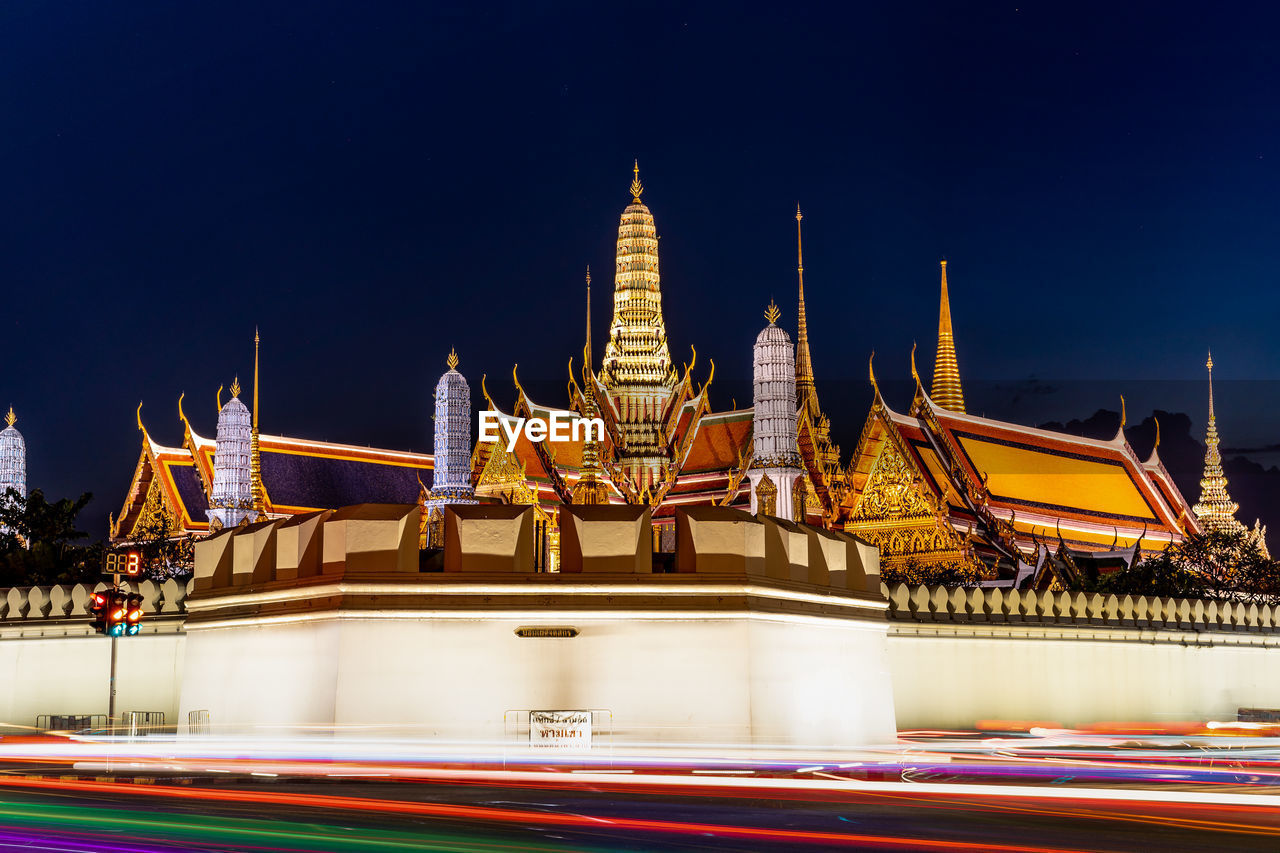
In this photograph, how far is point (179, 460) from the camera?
85.9 metres

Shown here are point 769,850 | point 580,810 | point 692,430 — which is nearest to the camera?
point 769,850


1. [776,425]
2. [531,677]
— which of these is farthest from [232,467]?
[531,677]

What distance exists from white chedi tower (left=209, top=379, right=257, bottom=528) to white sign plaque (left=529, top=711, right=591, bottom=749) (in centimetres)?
5983

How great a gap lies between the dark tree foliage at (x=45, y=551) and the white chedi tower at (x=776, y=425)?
83.6 ft

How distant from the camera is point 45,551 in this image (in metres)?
47.2

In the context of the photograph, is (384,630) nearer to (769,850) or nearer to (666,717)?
(666,717)

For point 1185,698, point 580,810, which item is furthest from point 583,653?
point 1185,698

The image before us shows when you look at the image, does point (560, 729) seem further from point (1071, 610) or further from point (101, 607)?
point (1071, 610)

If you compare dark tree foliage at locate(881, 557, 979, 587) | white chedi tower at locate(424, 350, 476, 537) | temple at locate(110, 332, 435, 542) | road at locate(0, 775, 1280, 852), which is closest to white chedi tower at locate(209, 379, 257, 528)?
temple at locate(110, 332, 435, 542)

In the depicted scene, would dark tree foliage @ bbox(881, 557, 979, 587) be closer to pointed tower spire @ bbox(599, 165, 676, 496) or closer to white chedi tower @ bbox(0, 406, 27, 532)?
pointed tower spire @ bbox(599, 165, 676, 496)

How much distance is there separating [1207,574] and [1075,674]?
90.1 ft

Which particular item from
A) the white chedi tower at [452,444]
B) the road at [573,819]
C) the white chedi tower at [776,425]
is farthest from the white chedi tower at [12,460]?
the road at [573,819]

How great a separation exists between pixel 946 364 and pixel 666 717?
68159mm

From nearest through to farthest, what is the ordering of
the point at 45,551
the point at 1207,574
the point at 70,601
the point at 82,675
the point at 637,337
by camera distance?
the point at 82,675
the point at 70,601
the point at 45,551
the point at 1207,574
the point at 637,337
